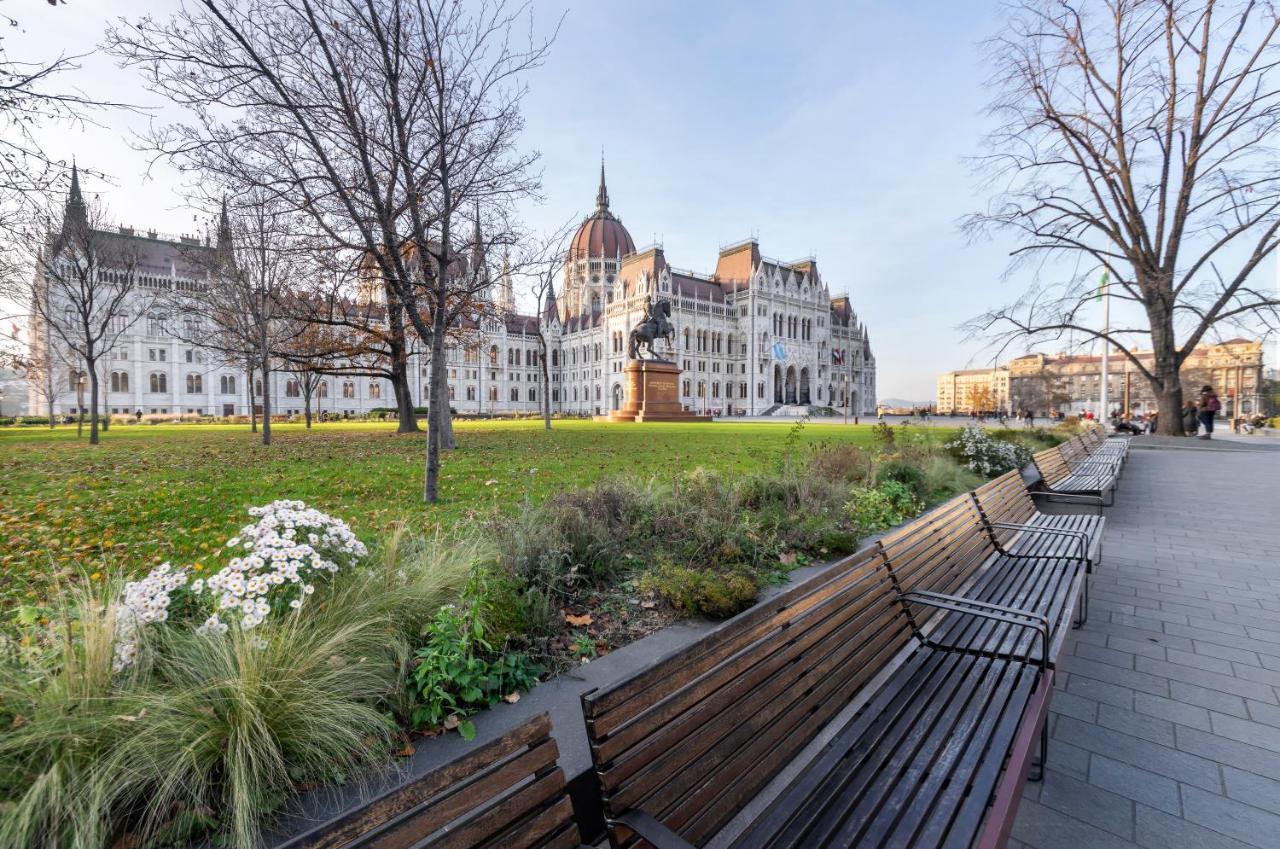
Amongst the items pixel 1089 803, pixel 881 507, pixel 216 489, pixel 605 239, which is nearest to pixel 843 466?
pixel 881 507

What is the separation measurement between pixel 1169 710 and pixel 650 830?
12.1 feet

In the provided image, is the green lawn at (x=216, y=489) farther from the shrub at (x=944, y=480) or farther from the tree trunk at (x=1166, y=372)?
the tree trunk at (x=1166, y=372)

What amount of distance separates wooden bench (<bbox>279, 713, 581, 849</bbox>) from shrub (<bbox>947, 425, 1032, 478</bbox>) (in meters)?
11.5

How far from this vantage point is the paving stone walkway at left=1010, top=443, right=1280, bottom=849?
2.40 metres

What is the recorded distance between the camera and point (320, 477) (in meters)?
9.65

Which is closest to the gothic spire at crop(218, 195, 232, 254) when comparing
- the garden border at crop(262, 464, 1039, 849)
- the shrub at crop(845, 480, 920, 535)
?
the garden border at crop(262, 464, 1039, 849)

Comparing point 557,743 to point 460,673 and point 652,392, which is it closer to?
point 460,673

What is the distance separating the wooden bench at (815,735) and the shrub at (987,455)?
944 cm

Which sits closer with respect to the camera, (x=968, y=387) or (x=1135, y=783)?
(x=1135, y=783)

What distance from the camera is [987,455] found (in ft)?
36.4

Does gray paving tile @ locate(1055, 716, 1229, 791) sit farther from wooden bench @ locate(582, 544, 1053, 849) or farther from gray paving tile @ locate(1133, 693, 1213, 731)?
wooden bench @ locate(582, 544, 1053, 849)

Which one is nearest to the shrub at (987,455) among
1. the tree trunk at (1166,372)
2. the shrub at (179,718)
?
the shrub at (179,718)

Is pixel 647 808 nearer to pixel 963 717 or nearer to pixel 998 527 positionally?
pixel 963 717

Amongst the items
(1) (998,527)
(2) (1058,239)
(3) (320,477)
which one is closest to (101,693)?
(1) (998,527)
